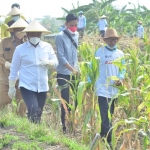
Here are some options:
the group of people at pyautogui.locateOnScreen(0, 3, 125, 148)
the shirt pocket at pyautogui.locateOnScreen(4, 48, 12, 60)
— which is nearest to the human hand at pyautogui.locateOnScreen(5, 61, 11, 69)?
the shirt pocket at pyautogui.locateOnScreen(4, 48, 12, 60)

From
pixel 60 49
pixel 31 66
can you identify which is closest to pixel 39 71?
pixel 31 66

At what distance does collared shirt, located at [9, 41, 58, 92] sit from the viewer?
6340 mm

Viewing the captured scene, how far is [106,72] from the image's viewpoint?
6.43m

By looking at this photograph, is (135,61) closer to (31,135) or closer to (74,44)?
(74,44)

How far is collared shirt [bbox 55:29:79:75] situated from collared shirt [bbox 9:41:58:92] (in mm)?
641

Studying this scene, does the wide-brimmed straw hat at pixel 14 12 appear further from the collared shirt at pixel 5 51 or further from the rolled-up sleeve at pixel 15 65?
the rolled-up sleeve at pixel 15 65

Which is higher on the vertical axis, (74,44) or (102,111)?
(74,44)

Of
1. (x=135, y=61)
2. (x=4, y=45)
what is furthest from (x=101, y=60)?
(x=4, y=45)

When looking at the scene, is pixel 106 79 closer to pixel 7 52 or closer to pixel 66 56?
pixel 66 56

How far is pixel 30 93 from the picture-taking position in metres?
6.35

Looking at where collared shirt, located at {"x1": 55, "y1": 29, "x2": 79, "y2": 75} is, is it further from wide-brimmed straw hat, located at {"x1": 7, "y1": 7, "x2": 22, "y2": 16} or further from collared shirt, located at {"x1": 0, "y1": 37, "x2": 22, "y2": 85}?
wide-brimmed straw hat, located at {"x1": 7, "y1": 7, "x2": 22, "y2": 16}

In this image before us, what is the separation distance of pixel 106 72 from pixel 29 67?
0.97 meters

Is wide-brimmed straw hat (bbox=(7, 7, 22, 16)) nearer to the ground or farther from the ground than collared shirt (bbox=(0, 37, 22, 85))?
farther from the ground

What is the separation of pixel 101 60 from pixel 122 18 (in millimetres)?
17785
